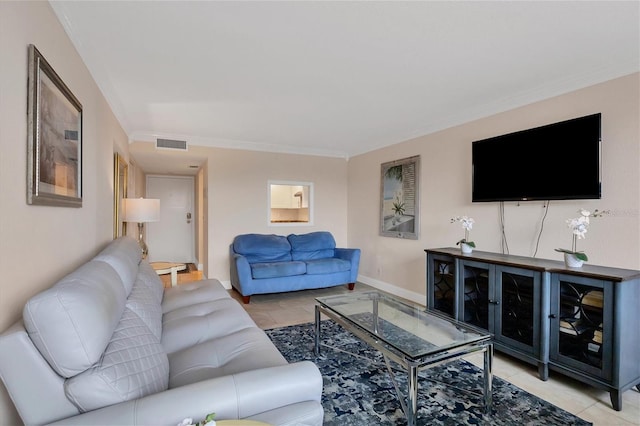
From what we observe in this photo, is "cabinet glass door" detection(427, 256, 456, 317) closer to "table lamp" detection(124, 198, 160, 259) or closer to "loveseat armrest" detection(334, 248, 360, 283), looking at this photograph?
"loveseat armrest" detection(334, 248, 360, 283)

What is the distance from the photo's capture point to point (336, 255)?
5051 mm

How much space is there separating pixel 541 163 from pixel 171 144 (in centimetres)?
445

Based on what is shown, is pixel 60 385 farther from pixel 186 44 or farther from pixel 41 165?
pixel 186 44

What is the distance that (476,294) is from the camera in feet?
9.25

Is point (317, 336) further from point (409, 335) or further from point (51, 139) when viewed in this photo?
point (51, 139)

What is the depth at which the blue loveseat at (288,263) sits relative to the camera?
4125 mm

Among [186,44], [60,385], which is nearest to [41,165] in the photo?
[60,385]

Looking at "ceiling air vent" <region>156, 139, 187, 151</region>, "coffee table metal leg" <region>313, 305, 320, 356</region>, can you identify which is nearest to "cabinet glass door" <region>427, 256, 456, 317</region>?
"coffee table metal leg" <region>313, 305, 320, 356</region>

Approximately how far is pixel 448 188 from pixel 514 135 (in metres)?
0.95

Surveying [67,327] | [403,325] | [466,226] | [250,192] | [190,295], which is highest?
[250,192]

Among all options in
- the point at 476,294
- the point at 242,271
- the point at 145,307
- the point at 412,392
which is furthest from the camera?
the point at 242,271

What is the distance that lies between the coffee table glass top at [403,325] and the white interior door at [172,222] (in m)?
5.48

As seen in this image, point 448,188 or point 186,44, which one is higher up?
point 186,44

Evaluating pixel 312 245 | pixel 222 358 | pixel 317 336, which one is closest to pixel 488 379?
pixel 317 336
